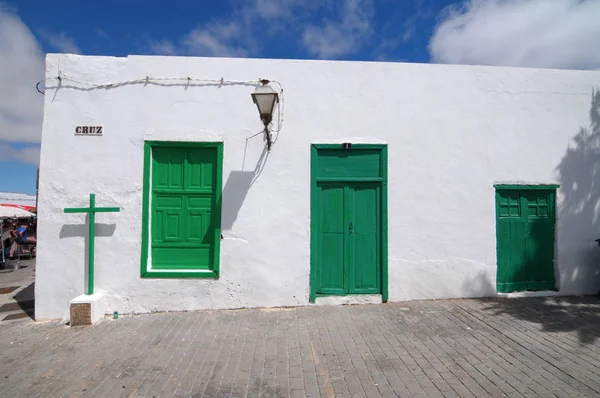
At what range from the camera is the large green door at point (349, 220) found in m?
5.41

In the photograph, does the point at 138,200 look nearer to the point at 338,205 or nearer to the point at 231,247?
the point at 231,247

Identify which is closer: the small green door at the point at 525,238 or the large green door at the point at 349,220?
the large green door at the point at 349,220

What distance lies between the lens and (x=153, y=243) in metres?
5.28

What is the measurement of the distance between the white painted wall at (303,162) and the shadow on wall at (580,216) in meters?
0.02

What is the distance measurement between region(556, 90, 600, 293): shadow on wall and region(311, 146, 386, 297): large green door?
329 centimetres

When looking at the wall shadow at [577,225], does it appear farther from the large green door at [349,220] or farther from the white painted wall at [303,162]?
the large green door at [349,220]

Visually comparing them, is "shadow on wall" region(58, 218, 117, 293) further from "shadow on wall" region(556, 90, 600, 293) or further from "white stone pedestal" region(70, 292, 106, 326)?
"shadow on wall" region(556, 90, 600, 293)

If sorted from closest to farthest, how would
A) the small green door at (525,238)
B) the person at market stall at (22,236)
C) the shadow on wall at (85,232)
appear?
the shadow on wall at (85,232)
the small green door at (525,238)
the person at market stall at (22,236)

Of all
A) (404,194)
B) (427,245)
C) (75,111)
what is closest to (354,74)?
(404,194)

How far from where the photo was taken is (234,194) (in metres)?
5.27

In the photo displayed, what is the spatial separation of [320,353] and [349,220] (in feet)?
7.37

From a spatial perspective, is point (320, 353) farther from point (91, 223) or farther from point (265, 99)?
point (91, 223)

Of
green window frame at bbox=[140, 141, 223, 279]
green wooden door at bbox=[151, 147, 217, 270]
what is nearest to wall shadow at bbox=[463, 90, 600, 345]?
green window frame at bbox=[140, 141, 223, 279]

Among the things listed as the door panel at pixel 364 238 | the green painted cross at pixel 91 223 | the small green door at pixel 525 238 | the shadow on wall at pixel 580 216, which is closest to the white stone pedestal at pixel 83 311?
the green painted cross at pixel 91 223
